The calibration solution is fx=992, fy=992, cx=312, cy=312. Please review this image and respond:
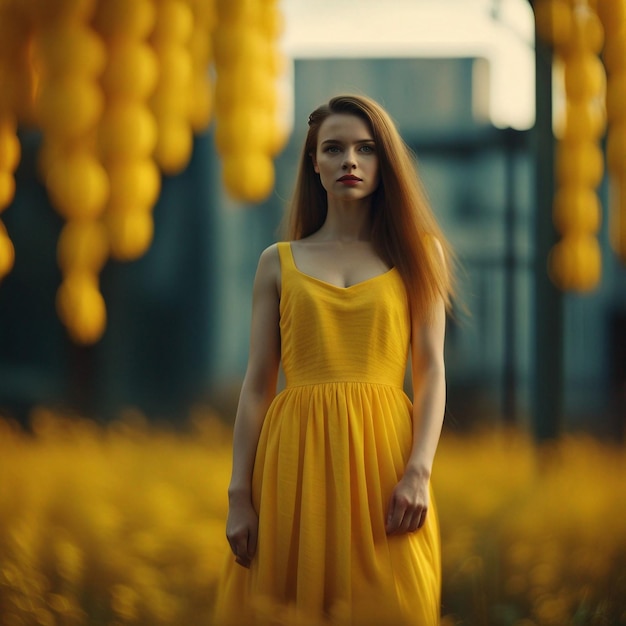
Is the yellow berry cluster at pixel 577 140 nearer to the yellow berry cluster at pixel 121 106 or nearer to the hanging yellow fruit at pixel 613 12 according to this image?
the hanging yellow fruit at pixel 613 12

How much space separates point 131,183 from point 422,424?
1448mm

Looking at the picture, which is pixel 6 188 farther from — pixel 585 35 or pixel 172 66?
pixel 585 35

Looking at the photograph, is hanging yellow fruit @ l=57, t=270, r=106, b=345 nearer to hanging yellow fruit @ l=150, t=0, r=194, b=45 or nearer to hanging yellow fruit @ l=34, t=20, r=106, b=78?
hanging yellow fruit @ l=34, t=20, r=106, b=78

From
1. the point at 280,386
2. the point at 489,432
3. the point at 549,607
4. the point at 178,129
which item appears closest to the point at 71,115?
the point at 178,129

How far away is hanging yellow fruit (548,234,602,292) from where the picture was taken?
3129 millimetres

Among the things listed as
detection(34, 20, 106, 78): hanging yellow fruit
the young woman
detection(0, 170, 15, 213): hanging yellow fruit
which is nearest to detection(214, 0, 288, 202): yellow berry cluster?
detection(34, 20, 106, 78): hanging yellow fruit

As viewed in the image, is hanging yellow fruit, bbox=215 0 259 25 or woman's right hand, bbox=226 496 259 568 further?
hanging yellow fruit, bbox=215 0 259 25

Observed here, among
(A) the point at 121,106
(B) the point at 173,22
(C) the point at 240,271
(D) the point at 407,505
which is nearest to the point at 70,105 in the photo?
(A) the point at 121,106

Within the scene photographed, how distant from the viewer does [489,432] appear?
310 centimetres

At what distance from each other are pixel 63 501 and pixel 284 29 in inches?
61.9

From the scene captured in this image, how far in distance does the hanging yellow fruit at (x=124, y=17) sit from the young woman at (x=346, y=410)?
1.09m

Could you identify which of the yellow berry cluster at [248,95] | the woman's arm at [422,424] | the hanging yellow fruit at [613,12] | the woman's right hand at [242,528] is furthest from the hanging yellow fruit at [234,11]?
the woman's right hand at [242,528]

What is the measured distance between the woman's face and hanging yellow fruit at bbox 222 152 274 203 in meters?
1.08

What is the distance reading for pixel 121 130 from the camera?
2.92 metres
